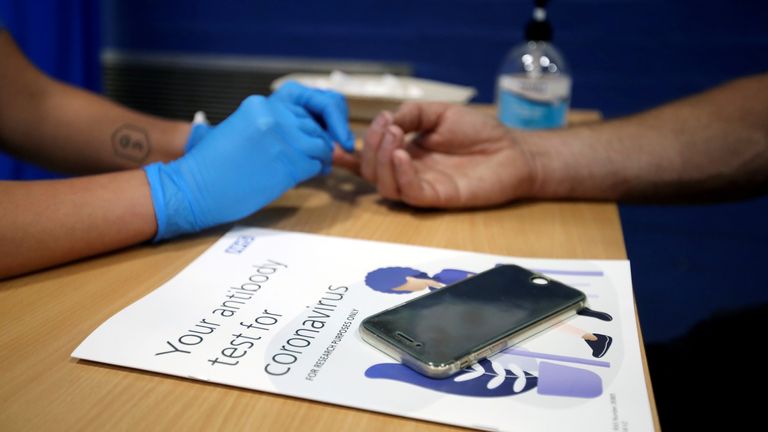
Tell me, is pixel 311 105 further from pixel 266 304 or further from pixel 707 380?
pixel 707 380

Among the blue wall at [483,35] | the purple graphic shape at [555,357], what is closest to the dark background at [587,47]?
the blue wall at [483,35]

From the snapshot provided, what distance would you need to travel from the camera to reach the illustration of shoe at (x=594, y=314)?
1.82 ft

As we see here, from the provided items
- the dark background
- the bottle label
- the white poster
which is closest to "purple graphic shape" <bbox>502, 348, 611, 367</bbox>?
the white poster

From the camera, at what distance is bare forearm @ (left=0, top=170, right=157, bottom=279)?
614 mm

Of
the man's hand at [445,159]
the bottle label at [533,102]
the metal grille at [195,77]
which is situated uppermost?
the bottle label at [533,102]

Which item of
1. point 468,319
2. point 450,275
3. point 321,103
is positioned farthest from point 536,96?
point 468,319

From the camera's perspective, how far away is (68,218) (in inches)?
25.2

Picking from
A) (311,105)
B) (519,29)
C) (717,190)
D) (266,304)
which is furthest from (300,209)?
(519,29)

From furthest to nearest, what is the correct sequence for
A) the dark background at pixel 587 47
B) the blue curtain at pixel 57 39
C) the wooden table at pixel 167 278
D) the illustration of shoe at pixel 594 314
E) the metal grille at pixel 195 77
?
the metal grille at pixel 195 77
the dark background at pixel 587 47
the blue curtain at pixel 57 39
the illustration of shoe at pixel 594 314
the wooden table at pixel 167 278

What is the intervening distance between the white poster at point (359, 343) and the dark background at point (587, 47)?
136 cm

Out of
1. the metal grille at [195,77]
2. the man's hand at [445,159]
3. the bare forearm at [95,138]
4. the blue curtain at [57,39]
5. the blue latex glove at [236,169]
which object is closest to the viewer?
the blue latex glove at [236,169]

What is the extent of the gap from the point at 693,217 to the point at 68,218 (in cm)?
185

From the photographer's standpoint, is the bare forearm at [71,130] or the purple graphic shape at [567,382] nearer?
the purple graphic shape at [567,382]

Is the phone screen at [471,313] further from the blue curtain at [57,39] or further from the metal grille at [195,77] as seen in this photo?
the metal grille at [195,77]
